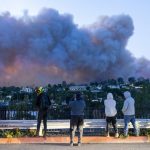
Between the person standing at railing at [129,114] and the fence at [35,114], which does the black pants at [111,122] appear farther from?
the fence at [35,114]

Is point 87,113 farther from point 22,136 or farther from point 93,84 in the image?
point 93,84

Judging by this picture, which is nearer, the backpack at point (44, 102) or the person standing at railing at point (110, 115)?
the backpack at point (44, 102)

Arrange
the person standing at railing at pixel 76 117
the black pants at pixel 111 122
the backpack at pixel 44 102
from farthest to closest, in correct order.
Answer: the black pants at pixel 111 122 < the backpack at pixel 44 102 < the person standing at railing at pixel 76 117

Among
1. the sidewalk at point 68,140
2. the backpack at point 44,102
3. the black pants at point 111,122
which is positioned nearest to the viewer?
the sidewalk at point 68,140

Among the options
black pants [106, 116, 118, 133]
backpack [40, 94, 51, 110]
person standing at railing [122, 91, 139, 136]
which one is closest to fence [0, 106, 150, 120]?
black pants [106, 116, 118, 133]

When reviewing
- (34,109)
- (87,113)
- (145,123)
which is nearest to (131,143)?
(145,123)

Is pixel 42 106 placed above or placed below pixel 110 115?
above

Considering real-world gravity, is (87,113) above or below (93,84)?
below

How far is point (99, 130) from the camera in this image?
18281 millimetres

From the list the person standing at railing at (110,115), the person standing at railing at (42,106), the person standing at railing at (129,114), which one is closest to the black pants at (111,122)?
the person standing at railing at (110,115)

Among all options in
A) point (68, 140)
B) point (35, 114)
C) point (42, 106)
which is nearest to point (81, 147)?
point (68, 140)

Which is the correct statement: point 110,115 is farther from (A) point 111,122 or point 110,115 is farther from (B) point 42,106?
(B) point 42,106

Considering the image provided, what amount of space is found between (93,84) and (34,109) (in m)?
55.1

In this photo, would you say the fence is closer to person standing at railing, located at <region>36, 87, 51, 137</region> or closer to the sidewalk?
person standing at railing, located at <region>36, 87, 51, 137</region>
